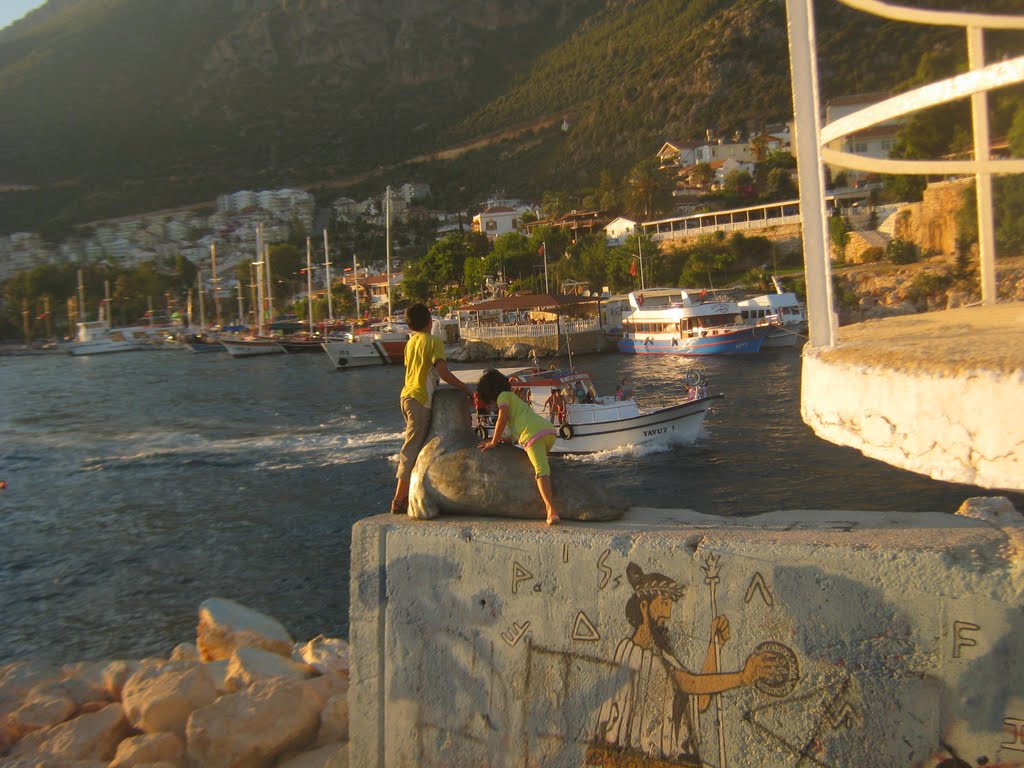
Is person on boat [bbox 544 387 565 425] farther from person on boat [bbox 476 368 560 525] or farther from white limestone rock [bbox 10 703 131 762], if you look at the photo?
person on boat [bbox 476 368 560 525]

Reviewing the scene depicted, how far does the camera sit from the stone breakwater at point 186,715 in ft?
20.4

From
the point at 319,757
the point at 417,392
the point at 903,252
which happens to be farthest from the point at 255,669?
the point at 903,252

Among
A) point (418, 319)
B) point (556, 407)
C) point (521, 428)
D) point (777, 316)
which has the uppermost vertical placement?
point (777, 316)

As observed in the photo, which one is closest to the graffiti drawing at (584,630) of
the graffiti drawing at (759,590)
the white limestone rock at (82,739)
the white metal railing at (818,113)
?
the graffiti drawing at (759,590)

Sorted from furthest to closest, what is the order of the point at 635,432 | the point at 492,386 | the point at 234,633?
the point at 635,432 < the point at 234,633 < the point at 492,386

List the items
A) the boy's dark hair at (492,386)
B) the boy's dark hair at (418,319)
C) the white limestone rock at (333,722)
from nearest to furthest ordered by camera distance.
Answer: the boy's dark hair at (492,386)
the boy's dark hair at (418,319)
the white limestone rock at (333,722)

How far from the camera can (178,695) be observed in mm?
7004

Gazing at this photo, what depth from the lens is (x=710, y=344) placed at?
165 ft

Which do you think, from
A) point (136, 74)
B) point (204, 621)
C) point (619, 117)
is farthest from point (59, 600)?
point (136, 74)

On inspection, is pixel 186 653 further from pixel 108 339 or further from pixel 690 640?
pixel 108 339

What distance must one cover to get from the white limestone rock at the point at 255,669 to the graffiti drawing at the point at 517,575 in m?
3.47

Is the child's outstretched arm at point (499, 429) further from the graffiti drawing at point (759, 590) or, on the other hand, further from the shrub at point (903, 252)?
the shrub at point (903, 252)

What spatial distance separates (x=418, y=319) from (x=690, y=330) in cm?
4828

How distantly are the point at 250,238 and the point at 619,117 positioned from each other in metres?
66.9
